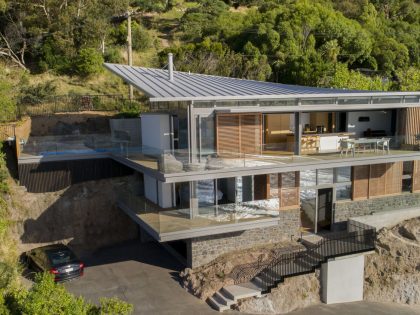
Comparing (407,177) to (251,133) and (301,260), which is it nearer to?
(301,260)

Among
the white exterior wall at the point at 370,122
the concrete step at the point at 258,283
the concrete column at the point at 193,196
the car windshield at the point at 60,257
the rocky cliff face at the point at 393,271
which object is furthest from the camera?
the white exterior wall at the point at 370,122

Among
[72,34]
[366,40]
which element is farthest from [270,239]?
[366,40]

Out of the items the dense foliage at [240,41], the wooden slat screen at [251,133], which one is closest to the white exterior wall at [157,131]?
the wooden slat screen at [251,133]

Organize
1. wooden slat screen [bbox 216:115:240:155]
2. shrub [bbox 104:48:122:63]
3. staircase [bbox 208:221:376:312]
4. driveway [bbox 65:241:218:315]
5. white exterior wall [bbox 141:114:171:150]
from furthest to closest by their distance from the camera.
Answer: shrub [bbox 104:48:122:63] < white exterior wall [bbox 141:114:171:150] < wooden slat screen [bbox 216:115:240:155] < staircase [bbox 208:221:376:312] < driveway [bbox 65:241:218:315]

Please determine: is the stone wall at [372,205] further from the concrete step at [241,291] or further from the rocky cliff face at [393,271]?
the concrete step at [241,291]

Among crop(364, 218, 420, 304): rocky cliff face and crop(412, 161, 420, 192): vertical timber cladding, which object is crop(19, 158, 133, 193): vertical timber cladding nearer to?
crop(364, 218, 420, 304): rocky cliff face

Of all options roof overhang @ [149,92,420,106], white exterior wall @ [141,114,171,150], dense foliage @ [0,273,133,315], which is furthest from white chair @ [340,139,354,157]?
dense foliage @ [0,273,133,315]

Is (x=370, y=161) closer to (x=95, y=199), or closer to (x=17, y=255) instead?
(x=95, y=199)
